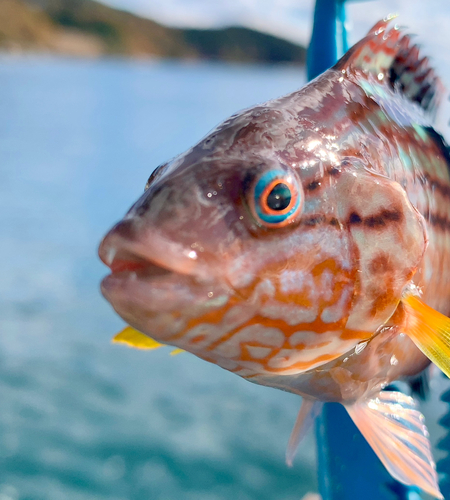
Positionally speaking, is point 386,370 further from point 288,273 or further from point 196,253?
point 196,253

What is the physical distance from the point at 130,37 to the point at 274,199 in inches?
2542

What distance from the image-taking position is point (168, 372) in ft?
11.4

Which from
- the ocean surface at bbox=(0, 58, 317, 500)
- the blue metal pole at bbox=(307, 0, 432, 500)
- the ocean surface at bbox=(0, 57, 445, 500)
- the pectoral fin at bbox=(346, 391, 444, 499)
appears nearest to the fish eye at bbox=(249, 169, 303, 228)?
the pectoral fin at bbox=(346, 391, 444, 499)

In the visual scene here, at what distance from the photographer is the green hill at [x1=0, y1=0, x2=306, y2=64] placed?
52375 millimetres

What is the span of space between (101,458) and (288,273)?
2376 mm

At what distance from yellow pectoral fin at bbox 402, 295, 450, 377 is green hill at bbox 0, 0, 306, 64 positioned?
5364 centimetres

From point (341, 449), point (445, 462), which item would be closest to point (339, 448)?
point (341, 449)

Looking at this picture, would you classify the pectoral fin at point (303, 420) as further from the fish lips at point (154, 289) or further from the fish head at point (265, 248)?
the fish lips at point (154, 289)

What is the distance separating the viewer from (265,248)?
0.60 m

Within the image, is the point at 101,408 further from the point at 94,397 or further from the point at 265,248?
the point at 265,248

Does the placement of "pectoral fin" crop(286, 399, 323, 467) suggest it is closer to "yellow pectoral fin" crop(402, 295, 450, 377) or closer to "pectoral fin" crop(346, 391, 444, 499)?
"pectoral fin" crop(346, 391, 444, 499)

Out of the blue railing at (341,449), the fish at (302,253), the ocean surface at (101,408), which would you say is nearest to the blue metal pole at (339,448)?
the blue railing at (341,449)

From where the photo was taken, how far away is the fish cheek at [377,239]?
2.19 feet

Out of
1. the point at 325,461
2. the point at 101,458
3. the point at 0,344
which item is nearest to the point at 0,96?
the point at 0,344
